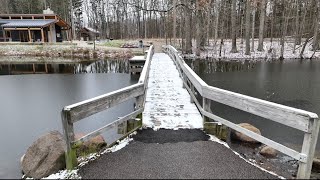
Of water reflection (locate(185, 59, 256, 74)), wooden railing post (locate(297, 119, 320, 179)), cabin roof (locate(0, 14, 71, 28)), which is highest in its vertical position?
cabin roof (locate(0, 14, 71, 28))

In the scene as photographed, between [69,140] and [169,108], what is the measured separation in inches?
141

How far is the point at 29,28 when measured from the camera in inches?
1567

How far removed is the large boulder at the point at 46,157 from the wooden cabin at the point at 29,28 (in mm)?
38916

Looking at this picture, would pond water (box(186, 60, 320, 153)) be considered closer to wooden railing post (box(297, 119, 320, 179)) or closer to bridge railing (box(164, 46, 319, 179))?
bridge railing (box(164, 46, 319, 179))

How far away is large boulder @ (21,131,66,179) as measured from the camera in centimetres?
409

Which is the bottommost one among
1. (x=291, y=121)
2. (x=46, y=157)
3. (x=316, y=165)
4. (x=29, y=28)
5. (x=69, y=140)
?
(x=316, y=165)

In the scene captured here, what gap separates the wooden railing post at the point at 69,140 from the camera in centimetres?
393

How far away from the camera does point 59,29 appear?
1841 inches

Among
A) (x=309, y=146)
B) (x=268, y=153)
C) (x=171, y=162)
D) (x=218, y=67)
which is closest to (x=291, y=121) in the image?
(x=309, y=146)

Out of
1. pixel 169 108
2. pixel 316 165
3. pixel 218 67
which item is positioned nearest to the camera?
pixel 316 165

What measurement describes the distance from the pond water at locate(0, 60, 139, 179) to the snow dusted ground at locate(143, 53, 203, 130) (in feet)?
4.26

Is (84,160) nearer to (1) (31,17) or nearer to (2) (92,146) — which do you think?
(2) (92,146)

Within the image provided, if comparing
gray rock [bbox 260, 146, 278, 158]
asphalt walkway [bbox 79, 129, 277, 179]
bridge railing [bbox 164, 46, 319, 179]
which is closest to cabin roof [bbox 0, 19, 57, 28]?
asphalt walkway [bbox 79, 129, 277, 179]

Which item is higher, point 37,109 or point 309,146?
point 309,146
